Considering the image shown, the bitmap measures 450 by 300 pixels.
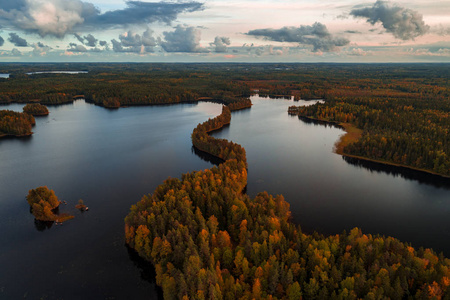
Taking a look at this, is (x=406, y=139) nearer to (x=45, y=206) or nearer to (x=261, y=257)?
(x=261, y=257)

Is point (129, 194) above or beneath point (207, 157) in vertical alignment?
beneath

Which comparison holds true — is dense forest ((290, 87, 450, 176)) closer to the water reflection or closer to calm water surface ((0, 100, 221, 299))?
calm water surface ((0, 100, 221, 299))

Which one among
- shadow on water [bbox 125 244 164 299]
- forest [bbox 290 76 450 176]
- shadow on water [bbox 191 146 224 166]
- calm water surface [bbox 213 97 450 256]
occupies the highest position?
forest [bbox 290 76 450 176]

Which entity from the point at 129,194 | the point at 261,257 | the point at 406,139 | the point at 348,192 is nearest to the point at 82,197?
the point at 129,194

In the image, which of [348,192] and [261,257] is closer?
[261,257]

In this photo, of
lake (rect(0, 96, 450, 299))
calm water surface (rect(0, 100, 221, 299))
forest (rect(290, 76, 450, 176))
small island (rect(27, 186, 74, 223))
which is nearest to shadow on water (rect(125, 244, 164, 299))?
lake (rect(0, 96, 450, 299))

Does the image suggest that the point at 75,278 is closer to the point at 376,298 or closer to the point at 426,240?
the point at 376,298
